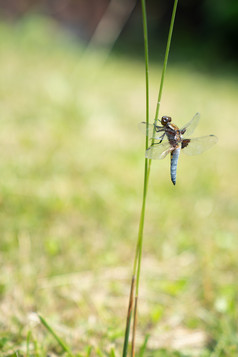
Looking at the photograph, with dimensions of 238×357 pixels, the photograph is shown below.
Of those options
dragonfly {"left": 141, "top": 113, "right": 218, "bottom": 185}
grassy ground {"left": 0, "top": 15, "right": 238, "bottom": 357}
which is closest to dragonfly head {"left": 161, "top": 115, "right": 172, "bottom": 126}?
dragonfly {"left": 141, "top": 113, "right": 218, "bottom": 185}

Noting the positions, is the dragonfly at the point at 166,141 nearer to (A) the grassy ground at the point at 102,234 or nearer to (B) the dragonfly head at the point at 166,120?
(B) the dragonfly head at the point at 166,120

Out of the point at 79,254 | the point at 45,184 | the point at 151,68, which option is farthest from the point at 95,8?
the point at 79,254

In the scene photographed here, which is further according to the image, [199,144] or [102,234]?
[102,234]

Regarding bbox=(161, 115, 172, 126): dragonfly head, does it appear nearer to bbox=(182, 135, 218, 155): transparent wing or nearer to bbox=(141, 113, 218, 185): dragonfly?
bbox=(141, 113, 218, 185): dragonfly

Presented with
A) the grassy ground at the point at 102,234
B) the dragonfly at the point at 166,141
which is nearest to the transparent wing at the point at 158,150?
the dragonfly at the point at 166,141

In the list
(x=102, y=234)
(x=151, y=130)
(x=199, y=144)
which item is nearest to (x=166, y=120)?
(x=151, y=130)

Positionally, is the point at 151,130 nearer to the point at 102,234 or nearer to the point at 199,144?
the point at 199,144
